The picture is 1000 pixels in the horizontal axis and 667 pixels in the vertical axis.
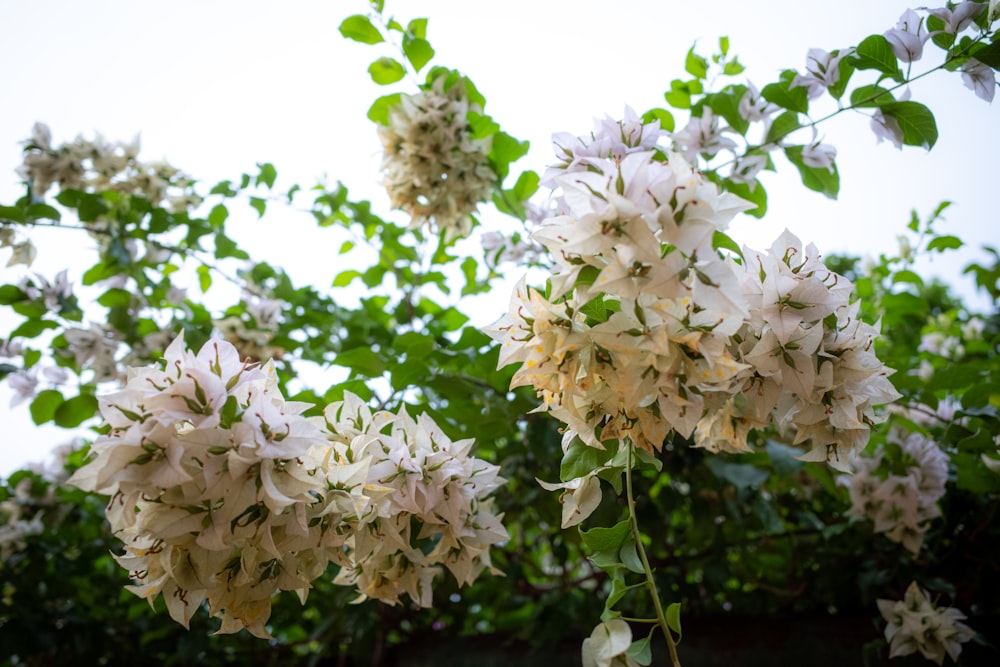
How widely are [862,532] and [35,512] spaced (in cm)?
209

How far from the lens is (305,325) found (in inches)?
68.5

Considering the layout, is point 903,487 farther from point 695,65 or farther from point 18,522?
point 18,522

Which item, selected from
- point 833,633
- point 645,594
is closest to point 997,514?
point 833,633

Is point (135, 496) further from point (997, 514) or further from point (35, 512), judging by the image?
point (35, 512)

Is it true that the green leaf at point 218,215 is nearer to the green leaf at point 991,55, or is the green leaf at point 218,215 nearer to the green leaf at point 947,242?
the green leaf at point 991,55

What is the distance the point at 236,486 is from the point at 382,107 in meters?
0.97

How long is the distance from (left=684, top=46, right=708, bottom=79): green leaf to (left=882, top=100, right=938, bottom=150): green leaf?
36 centimetres

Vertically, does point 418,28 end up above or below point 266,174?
above

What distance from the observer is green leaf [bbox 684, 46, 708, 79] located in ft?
4.21

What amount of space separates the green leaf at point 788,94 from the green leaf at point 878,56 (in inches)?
5.1

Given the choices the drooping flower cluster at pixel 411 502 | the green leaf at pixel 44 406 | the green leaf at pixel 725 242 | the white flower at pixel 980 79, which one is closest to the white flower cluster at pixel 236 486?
the drooping flower cluster at pixel 411 502

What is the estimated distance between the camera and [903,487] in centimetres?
120

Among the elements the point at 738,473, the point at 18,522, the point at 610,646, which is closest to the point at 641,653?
the point at 610,646

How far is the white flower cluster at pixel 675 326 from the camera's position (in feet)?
1.87
